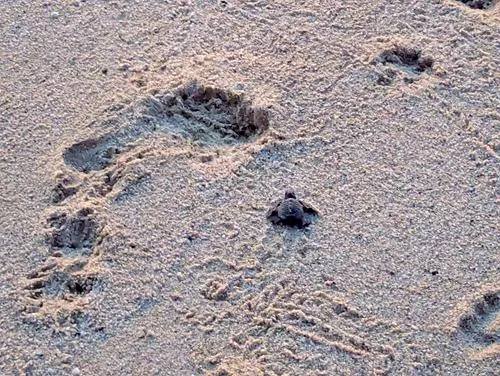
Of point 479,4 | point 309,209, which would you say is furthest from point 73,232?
point 479,4

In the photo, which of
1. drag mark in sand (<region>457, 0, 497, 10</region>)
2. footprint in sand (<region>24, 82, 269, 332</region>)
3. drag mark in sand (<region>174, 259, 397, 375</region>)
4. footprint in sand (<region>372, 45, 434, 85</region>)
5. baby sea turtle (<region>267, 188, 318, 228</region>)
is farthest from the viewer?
drag mark in sand (<region>457, 0, 497, 10</region>)

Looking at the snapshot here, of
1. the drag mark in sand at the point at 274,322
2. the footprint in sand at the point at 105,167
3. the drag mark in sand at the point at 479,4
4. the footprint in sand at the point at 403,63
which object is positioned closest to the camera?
the drag mark in sand at the point at 274,322

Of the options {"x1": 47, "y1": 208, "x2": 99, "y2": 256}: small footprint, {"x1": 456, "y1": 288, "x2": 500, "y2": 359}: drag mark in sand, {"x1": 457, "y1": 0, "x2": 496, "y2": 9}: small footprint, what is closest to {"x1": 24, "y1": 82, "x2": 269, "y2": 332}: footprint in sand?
{"x1": 47, "y1": 208, "x2": 99, "y2": 256}: small footprint

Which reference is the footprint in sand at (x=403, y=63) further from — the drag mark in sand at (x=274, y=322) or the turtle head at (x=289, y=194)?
the drag mark in sand at (x=274, y=322)

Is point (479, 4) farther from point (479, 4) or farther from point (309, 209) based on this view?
point (309, 209)

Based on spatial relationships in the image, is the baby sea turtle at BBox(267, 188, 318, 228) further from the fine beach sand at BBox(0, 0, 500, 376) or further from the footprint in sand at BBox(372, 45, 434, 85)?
the footprint in sand at BBox(372, 45, 434, 85)

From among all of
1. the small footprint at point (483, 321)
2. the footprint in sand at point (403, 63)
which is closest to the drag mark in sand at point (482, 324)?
the small footprint at point (483, 321)
